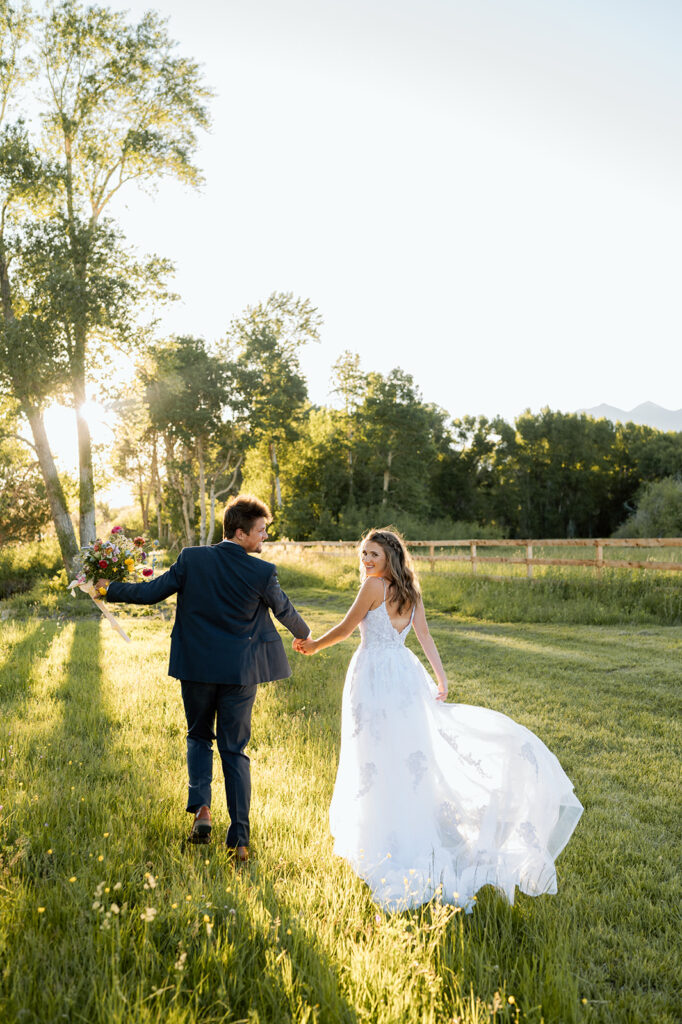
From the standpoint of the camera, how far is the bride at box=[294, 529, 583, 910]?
3.45m

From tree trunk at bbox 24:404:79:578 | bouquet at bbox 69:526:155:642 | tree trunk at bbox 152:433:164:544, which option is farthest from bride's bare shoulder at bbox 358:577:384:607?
tree trunk at bbox 152:433:164:544

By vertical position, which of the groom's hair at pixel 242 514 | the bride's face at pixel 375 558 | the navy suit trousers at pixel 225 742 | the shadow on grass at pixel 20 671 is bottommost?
the shadow on grass at pixel 20 671

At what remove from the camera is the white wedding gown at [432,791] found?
344 cm

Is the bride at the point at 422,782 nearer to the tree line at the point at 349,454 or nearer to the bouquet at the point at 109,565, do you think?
the bouquet at the point at 109,565

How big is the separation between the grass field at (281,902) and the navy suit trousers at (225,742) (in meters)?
0.19

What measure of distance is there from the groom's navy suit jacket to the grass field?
886 mm

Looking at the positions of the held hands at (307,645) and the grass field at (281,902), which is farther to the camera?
the held hands at (307,645)

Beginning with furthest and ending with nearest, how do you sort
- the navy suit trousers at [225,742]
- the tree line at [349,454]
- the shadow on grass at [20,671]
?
the tree line at [349,454], the shadow on grass at [20,671], the navy suit trousers at [225,742]

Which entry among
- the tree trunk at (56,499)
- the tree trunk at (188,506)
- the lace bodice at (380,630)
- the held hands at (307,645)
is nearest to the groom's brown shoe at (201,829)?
the held hands at (307,645)

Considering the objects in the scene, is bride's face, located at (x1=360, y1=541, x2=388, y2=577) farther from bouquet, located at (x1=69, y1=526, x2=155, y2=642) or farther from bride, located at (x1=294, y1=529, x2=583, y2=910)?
bouquet, located at (x1=69, y1=526, x2=155, y2=642)

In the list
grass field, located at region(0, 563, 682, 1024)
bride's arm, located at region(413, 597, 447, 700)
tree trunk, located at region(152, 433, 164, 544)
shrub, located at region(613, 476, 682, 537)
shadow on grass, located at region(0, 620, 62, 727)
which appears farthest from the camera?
tree trunk, located at region(152, 433, 164, 544)

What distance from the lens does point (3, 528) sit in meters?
41.7

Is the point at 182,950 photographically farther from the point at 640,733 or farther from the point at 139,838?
the point at 640,733

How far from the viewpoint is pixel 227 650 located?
3.73 meters
